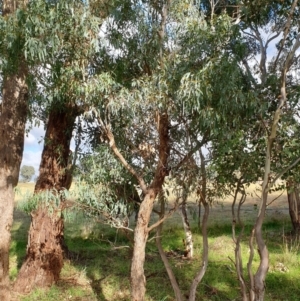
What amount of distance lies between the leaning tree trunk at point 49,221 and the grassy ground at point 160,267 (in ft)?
1.04

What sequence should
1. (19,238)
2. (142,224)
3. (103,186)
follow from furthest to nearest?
(19,238) < (103,186) < (142,224)

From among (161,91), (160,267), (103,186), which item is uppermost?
(161,91)

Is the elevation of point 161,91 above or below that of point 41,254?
above

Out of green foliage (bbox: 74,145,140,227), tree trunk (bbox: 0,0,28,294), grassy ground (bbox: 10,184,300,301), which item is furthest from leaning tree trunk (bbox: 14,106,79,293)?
green foliage (bbox: 74,145,140,227)

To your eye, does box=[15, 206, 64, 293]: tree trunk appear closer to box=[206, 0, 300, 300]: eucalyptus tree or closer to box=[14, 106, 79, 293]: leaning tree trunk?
box=[14, 106, 79, 293]: leaning tree trunk

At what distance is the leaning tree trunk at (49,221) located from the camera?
26.8 ft

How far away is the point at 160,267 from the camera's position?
9.68m

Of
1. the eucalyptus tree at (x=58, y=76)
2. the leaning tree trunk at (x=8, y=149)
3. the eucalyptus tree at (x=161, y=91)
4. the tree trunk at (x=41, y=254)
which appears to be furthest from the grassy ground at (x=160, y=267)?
the eucalyptus tree at (x=161, y=91)

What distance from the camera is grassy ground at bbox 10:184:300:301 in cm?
821

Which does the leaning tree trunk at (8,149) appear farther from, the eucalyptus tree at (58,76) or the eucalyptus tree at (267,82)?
the eucalyptus tree at (267,82)

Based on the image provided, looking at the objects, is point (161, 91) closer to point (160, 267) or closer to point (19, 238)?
point (160, 267)

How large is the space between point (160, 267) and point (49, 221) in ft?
9.00

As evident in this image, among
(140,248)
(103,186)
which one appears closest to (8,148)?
(103,186)

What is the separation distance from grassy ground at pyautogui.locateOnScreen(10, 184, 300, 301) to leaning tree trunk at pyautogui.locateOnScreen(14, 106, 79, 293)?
318mm
